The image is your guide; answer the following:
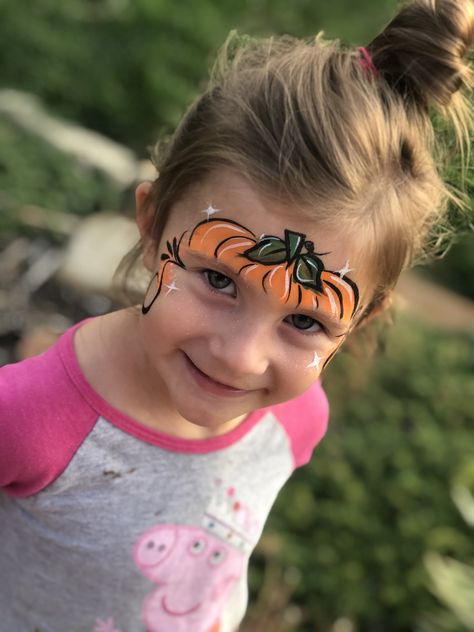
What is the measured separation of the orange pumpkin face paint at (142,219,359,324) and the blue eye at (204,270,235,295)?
0.10ft

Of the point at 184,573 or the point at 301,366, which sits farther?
the point at 184,573

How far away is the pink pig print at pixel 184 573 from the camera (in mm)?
1554

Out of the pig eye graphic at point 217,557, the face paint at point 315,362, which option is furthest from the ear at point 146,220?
the pig eye graphic at point 217,557

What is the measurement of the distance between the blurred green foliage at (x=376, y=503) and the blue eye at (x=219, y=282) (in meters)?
1.79

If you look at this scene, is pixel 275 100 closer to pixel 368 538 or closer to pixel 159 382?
pixel 159 382

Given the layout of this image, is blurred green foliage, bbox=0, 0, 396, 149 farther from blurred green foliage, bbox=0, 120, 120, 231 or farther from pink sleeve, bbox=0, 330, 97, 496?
pink sleeve, bbox=0, 330, 97, 496

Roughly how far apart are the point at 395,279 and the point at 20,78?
6560mm

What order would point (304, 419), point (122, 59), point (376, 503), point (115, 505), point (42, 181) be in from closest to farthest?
1. point (115, 505)
2. point (304, 419)
3. point (376, 503)
4. point (42, 181)
5. point (122, 59)

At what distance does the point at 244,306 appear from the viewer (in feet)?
4.33

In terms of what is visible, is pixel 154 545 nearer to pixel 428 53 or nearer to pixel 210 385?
pixel 210 385

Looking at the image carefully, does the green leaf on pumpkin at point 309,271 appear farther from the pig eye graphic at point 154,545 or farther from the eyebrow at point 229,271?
the pig eye graphic at point 154,545

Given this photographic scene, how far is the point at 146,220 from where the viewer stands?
1527 mm

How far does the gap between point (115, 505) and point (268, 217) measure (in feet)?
2.11

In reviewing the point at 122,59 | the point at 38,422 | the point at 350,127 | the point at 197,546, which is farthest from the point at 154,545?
the point at 122,59
